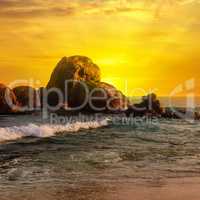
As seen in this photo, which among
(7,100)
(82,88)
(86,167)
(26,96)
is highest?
(82,88)

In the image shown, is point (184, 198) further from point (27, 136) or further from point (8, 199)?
point (27, 136)

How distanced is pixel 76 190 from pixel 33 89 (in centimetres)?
6953

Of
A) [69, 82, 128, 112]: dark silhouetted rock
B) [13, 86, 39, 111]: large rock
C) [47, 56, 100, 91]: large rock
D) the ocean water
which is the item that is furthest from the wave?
[47, 56, 100, 91]: large rock

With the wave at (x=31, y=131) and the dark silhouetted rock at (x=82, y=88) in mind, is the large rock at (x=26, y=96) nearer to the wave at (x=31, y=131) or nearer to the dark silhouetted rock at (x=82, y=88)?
the dark silhouetted rock at (x=82, y=88)

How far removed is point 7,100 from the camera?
70.6 m

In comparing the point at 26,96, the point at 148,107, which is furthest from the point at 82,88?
the point at 148,107

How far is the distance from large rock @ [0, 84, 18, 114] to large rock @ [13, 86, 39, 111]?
3.80 meters

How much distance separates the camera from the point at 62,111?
70.8m

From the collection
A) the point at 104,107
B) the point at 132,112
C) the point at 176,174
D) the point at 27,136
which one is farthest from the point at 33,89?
the point at 176,174

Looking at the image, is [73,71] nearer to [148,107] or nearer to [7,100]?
[148,107]

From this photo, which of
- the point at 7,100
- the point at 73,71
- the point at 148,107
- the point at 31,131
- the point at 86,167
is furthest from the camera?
the point at 73,71

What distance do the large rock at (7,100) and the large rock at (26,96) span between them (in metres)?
3.80

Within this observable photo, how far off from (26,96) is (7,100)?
8460 millimetres

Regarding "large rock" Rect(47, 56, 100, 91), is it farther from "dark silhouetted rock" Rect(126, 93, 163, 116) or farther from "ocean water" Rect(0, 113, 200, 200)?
A: "ocean water" Rect(0, 113, 200, 200)
